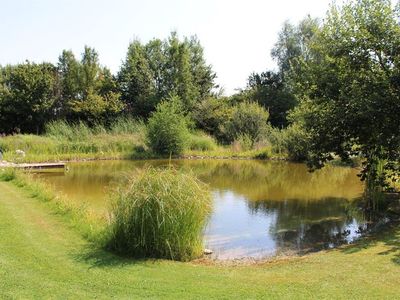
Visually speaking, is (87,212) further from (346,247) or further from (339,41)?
(339,41)

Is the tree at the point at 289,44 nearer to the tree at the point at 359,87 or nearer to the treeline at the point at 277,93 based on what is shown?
the treeline at the point at 277,93

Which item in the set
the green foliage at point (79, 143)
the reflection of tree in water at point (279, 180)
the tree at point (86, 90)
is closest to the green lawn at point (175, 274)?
the reflection of tree in water at point (279, 180)

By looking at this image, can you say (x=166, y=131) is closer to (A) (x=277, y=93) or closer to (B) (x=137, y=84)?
(B) (x=137, y=84)

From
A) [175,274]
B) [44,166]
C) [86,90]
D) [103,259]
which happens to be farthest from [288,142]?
[175,274]

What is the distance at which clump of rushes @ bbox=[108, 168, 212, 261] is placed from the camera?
684 centimetres

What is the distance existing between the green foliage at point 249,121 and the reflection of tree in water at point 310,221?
51.6ft

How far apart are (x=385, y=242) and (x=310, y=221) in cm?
310

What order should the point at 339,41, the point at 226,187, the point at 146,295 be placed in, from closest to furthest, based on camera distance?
1. the point at 146,295
2. the point at 339,41
3. the point at 226,187

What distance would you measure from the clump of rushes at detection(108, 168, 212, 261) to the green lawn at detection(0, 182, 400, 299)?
350 mm

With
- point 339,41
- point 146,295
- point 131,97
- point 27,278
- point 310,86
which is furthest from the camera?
point 131,97

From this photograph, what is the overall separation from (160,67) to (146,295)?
3494 cm

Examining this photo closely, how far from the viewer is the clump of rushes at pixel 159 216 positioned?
6.84m

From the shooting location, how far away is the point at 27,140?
83.2 ft

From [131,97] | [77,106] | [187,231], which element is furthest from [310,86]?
[131,97]
